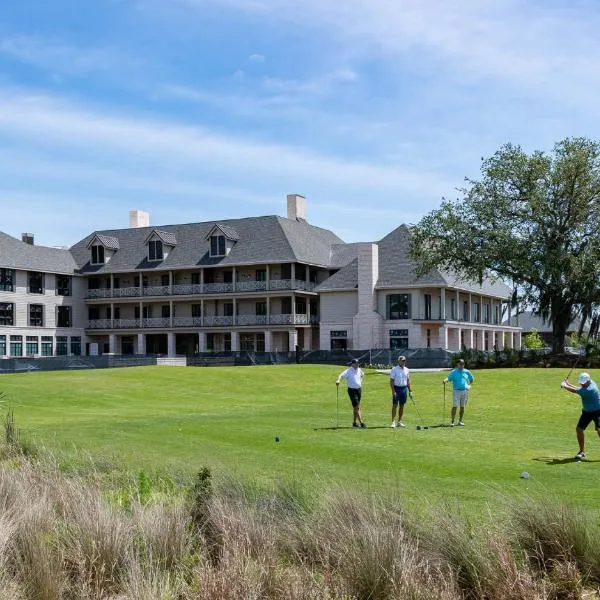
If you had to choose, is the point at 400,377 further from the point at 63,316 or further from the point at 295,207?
the point at 63,316

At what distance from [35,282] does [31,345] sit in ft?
18.6

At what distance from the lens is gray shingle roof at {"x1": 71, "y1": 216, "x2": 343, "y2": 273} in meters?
73.3

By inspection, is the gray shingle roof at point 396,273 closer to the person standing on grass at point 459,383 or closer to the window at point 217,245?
the window at point 217,245

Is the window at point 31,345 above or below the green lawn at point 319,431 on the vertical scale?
above

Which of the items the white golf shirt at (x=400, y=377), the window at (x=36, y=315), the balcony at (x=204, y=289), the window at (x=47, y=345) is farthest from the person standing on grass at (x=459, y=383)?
the window at (x=47, y=345)

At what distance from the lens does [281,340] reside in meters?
73.4

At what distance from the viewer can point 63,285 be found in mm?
80250

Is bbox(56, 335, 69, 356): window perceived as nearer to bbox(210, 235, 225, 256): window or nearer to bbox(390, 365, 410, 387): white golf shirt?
bbox(210, 235, 225, 256): window

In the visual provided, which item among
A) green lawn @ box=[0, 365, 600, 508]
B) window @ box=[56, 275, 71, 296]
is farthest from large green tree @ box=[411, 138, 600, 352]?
window @ box=[56, 275, 71, 296]

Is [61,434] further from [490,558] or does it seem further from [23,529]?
[490,558]

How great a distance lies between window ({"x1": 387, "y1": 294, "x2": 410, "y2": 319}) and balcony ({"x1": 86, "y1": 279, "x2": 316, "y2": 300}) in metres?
8.18

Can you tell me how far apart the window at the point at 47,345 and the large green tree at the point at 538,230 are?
37714mm

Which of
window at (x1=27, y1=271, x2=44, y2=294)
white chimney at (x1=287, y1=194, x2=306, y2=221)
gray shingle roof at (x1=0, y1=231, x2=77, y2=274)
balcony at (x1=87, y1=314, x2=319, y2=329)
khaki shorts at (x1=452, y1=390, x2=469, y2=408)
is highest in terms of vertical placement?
white chimney at (x1=287, y1=194, x2=306, y2=221)

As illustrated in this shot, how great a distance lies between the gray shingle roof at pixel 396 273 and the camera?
221 feet
